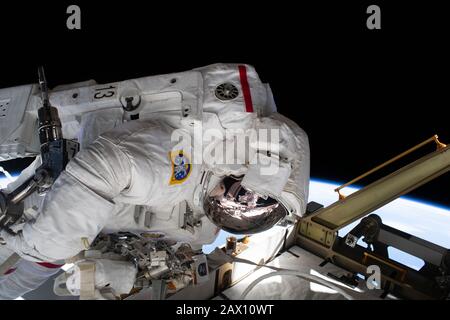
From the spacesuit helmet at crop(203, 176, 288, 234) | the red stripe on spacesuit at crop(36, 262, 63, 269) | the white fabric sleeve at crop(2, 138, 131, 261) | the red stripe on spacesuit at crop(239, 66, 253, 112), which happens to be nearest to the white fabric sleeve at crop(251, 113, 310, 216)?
the red stripe on spacesuit at crop(239, 66, 253, 112)

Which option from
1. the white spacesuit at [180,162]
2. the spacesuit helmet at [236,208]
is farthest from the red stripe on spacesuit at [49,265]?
the spacesuit helmet at [236,208]

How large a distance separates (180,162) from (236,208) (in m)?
0.51

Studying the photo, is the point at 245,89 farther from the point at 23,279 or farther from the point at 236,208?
the point at 23,279

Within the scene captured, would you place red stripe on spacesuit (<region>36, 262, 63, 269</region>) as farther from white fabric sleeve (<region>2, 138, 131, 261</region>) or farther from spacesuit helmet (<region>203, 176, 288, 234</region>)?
spacesuit helmet (<region>203, 176, 288, 234</region>)

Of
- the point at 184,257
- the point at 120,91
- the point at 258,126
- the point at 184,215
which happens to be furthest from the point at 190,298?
the point at 120,91

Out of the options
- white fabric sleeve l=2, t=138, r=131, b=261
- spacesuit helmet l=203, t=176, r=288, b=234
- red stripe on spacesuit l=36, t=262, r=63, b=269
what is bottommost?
red stripe on spacesuit l=36, t=262, r=63, b=269

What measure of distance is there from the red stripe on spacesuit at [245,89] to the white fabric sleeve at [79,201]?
0.63m

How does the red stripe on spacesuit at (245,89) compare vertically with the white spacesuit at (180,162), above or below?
above

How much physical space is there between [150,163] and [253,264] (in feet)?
4.07

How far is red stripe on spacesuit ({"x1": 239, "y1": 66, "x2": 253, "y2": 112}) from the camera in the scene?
1671 mm

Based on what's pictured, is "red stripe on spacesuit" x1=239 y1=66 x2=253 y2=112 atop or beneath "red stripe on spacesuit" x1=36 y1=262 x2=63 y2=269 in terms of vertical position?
atop

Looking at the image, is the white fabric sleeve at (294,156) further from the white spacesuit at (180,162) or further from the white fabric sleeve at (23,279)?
the white fabric sleeve at (23,279)

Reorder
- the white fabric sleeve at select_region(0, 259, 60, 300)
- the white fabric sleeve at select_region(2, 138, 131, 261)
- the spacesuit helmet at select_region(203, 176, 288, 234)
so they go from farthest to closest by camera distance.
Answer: the white fabric sleeve at select_region(0, 259, 60, 300), the spacesuit helmet at select_region(203, 176, 288, 234), the white fabric sleeve at select_region(2, 138, 131, 261)

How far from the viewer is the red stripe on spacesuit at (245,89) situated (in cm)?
167
